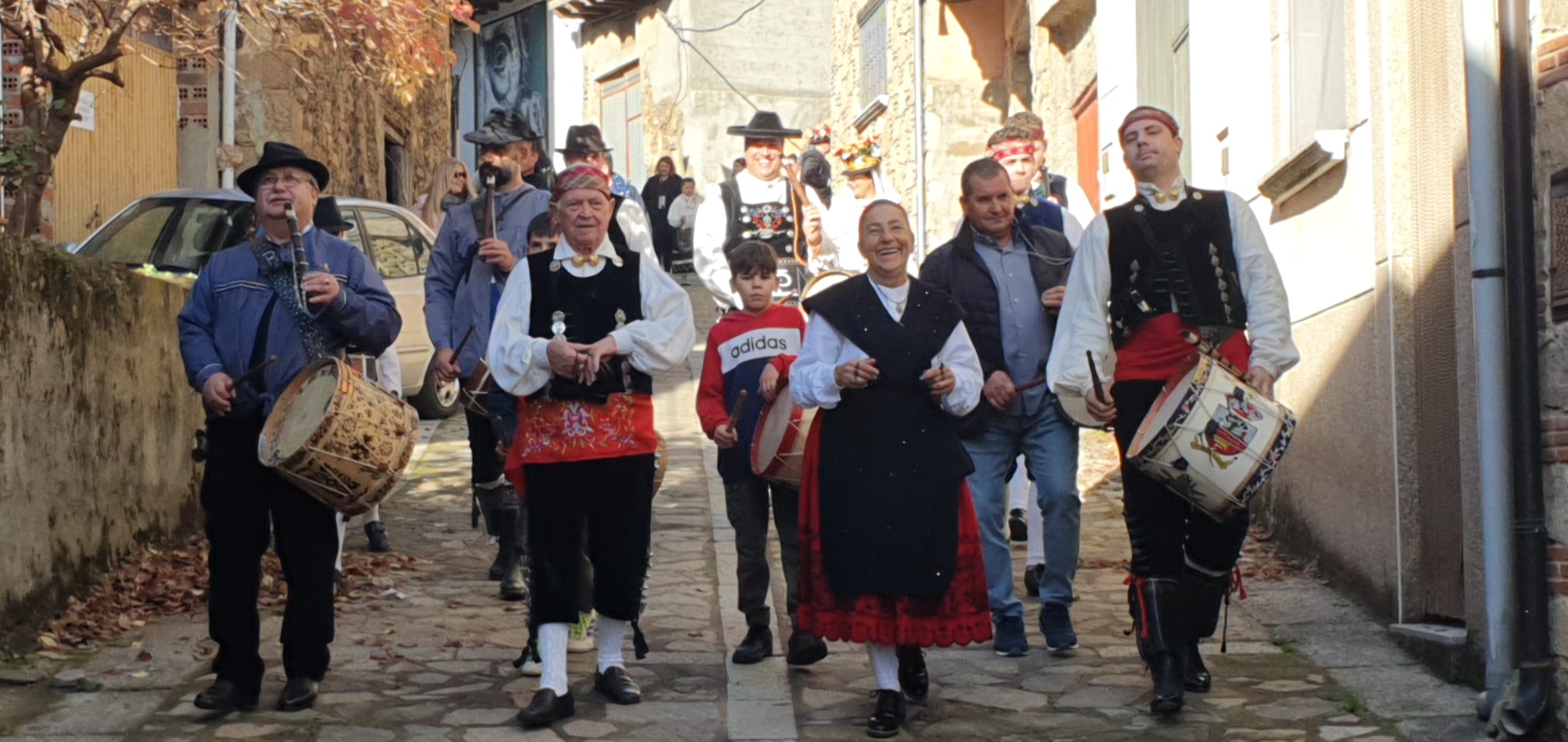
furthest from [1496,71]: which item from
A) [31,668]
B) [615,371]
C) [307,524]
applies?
[31,668]

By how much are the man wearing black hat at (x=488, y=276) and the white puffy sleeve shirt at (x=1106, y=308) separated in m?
2.44

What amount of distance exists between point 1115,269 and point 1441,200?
4.41ft

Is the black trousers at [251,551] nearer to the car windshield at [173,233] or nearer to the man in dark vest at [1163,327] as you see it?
the man in dark vest at [1163,327]

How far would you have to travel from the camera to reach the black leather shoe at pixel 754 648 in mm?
6531

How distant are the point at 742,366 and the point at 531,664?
4.20ft

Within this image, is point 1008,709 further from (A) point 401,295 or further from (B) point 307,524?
(A) point 401,295

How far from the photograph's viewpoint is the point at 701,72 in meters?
33.8

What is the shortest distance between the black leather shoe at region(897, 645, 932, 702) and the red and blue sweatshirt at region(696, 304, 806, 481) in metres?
0.97

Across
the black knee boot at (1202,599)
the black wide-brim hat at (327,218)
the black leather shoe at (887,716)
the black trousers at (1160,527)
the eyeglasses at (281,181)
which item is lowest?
the black leather shoe at (887,716)

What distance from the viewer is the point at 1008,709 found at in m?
5.91

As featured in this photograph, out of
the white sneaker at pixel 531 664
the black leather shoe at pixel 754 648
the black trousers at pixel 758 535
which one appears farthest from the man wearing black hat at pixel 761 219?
the white sneaker at pixel 531 664

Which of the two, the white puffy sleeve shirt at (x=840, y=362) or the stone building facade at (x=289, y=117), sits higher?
the stone building facade at (x=289, y=117)

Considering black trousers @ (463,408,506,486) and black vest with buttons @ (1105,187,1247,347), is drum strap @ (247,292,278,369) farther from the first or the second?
black vest with buttons @ (1105,187,1247,347)

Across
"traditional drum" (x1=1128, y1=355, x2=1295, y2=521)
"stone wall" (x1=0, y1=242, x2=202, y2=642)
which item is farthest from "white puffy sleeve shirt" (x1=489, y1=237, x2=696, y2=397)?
"stone wall" (x1=0, y1=242, x2=202, y2=642)
